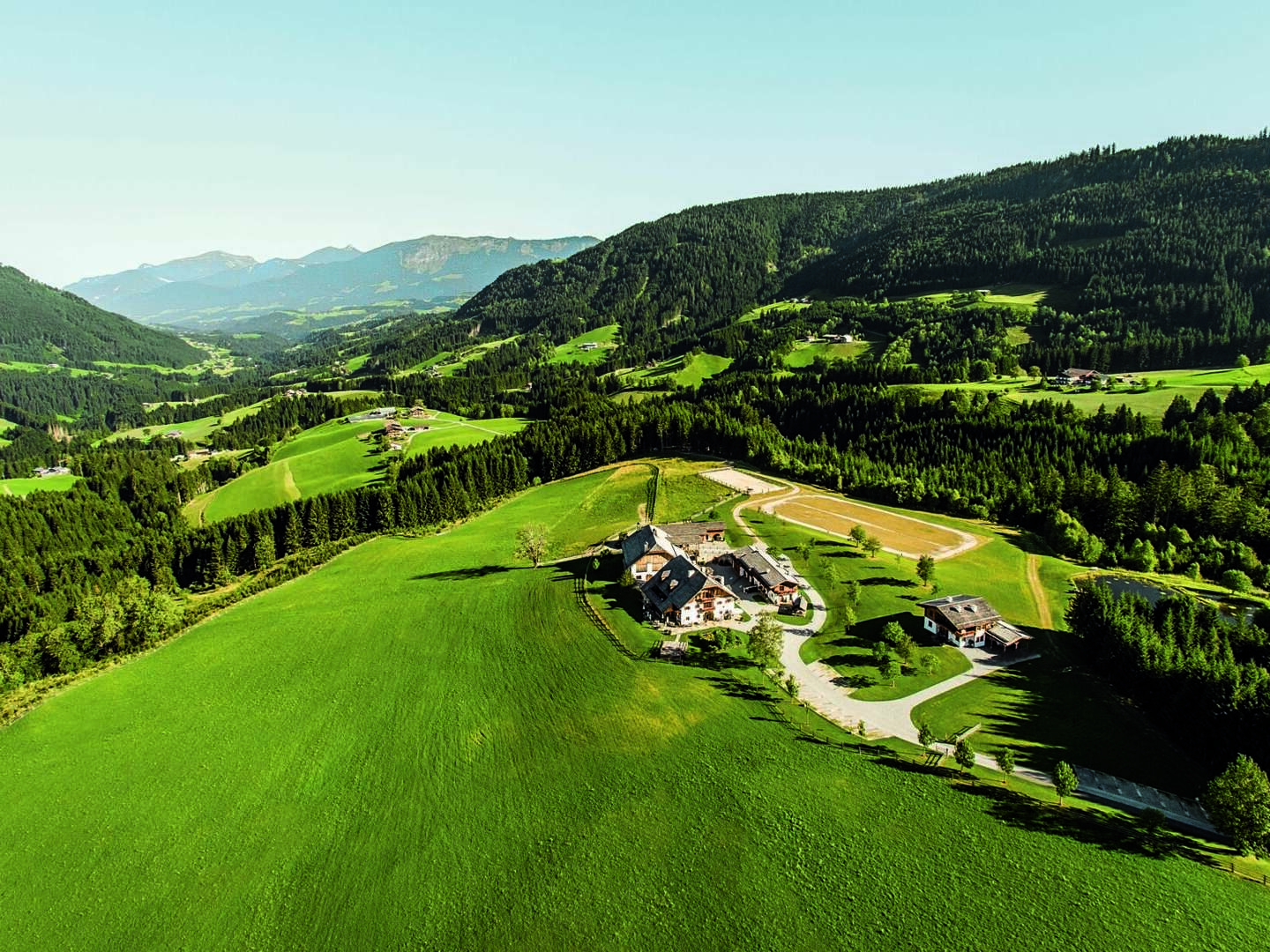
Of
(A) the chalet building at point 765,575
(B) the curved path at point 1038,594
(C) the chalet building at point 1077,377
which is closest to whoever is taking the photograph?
(B) the curved path at point 1038,594

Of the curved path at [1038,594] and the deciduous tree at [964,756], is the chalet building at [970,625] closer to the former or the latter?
the curved path at [1038,594]

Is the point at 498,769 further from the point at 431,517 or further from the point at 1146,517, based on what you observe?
the point at 1146,517

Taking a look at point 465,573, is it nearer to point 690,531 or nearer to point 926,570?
point 690,531

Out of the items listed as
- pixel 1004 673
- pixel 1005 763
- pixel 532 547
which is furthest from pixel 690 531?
pixel 1005 763

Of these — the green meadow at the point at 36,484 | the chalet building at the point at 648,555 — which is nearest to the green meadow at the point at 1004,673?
the chalet building at the point at 648,555

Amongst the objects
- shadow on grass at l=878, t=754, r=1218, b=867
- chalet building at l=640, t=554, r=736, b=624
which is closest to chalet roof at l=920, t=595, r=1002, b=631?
chalet building at l=640, t=554, r=736, b=624

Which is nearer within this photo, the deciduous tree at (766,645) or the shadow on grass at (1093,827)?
the shadow on grass at (1093,827)

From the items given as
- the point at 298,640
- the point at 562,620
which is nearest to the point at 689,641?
the point at 562,620
